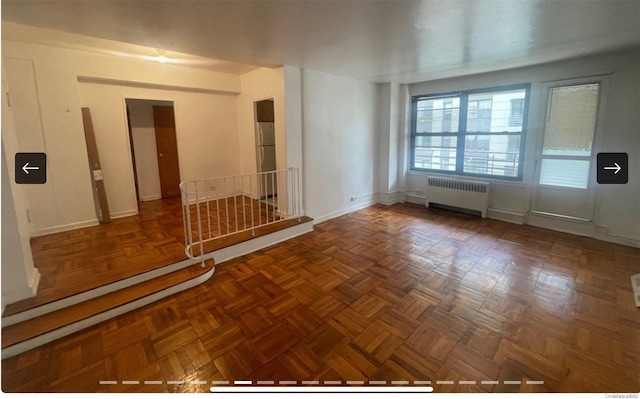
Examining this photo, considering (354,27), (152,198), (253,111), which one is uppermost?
(354,27)

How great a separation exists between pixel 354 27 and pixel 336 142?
7.64 ft

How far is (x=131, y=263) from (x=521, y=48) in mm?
4739

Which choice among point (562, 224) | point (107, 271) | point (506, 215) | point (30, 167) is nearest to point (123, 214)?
point (107, 271)

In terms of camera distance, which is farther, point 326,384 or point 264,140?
point 264,140

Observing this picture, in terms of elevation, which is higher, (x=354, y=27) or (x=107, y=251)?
(x=354, y=27)

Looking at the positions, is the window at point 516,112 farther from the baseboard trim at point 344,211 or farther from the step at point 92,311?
the step at point 92,311

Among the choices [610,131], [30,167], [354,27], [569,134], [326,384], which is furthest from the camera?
[569,134]

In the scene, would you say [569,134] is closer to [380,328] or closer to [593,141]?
[593,141]

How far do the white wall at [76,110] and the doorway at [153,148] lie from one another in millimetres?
716

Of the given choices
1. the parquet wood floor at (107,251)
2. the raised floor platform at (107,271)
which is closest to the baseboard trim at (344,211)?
the raised floor platform at (107,271)

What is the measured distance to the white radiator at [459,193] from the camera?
4754mm

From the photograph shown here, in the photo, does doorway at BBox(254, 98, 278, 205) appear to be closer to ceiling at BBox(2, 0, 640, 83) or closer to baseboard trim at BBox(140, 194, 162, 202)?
ceiling at BBox(2, 0, 640, 83)

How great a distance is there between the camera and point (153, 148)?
5.42 metres

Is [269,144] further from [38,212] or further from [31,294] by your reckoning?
[31,294]
